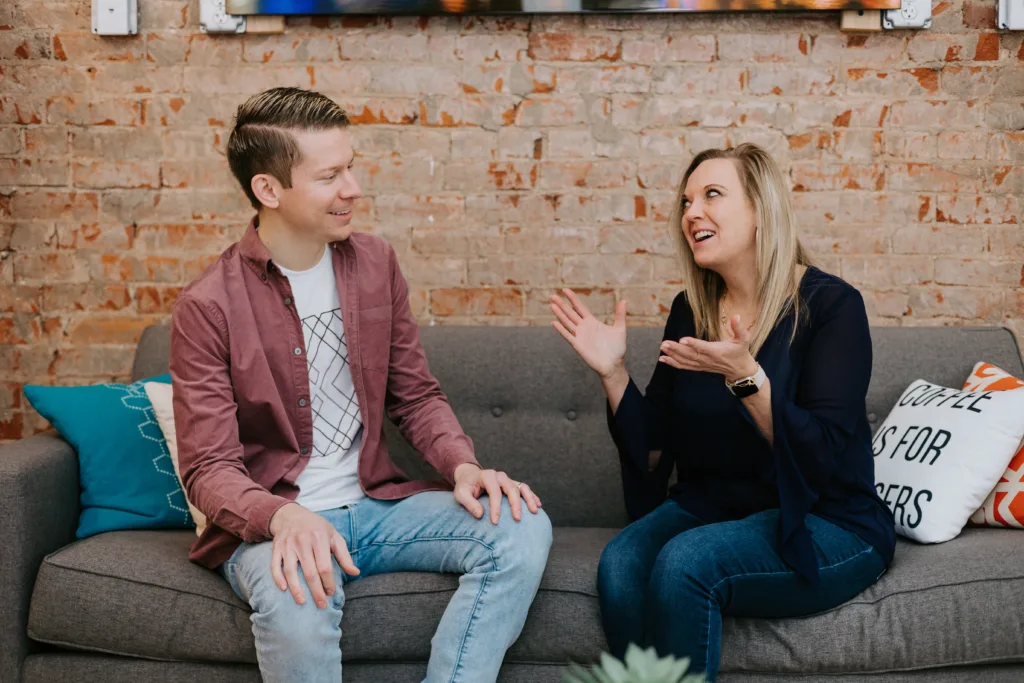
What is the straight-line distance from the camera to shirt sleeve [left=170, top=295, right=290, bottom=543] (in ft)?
5.22

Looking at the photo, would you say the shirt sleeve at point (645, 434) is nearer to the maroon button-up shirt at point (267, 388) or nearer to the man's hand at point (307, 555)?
the maroon button-up shirt at point (267, 388)

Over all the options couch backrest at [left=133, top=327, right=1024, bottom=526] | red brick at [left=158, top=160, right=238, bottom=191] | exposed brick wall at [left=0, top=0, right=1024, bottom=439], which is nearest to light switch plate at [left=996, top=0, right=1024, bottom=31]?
exposed brick wall at [left=0, top=0, right=1024, bottom=439]

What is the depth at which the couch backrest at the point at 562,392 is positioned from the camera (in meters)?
2.18

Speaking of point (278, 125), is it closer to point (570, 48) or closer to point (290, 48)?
point (290, 48)

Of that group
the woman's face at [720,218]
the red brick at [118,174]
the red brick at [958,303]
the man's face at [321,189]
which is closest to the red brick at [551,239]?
the woman's face at [720,218]

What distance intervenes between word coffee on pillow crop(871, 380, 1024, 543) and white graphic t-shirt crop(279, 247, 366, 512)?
1.10m

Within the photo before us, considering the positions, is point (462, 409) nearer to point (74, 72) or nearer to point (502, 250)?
point (502, 250)

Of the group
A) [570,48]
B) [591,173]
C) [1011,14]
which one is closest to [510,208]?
[591,173]

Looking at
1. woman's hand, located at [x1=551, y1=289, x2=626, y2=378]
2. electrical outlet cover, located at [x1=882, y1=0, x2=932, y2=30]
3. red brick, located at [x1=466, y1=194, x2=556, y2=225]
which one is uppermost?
electrical outlet cover, located at [x1=882, y1=0, x2=932, y2=30]

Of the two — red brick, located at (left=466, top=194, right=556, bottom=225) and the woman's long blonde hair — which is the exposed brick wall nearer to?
red brick, located at (left=466, top=194, right=556, bottom=225)

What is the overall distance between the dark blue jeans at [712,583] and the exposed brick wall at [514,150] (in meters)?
1.00

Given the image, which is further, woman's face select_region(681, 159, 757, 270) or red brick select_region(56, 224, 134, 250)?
red brick select_region(56, 224, 134, 250)

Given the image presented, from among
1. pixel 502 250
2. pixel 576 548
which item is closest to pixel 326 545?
pixel 576 548

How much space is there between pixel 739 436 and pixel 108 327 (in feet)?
5.89
